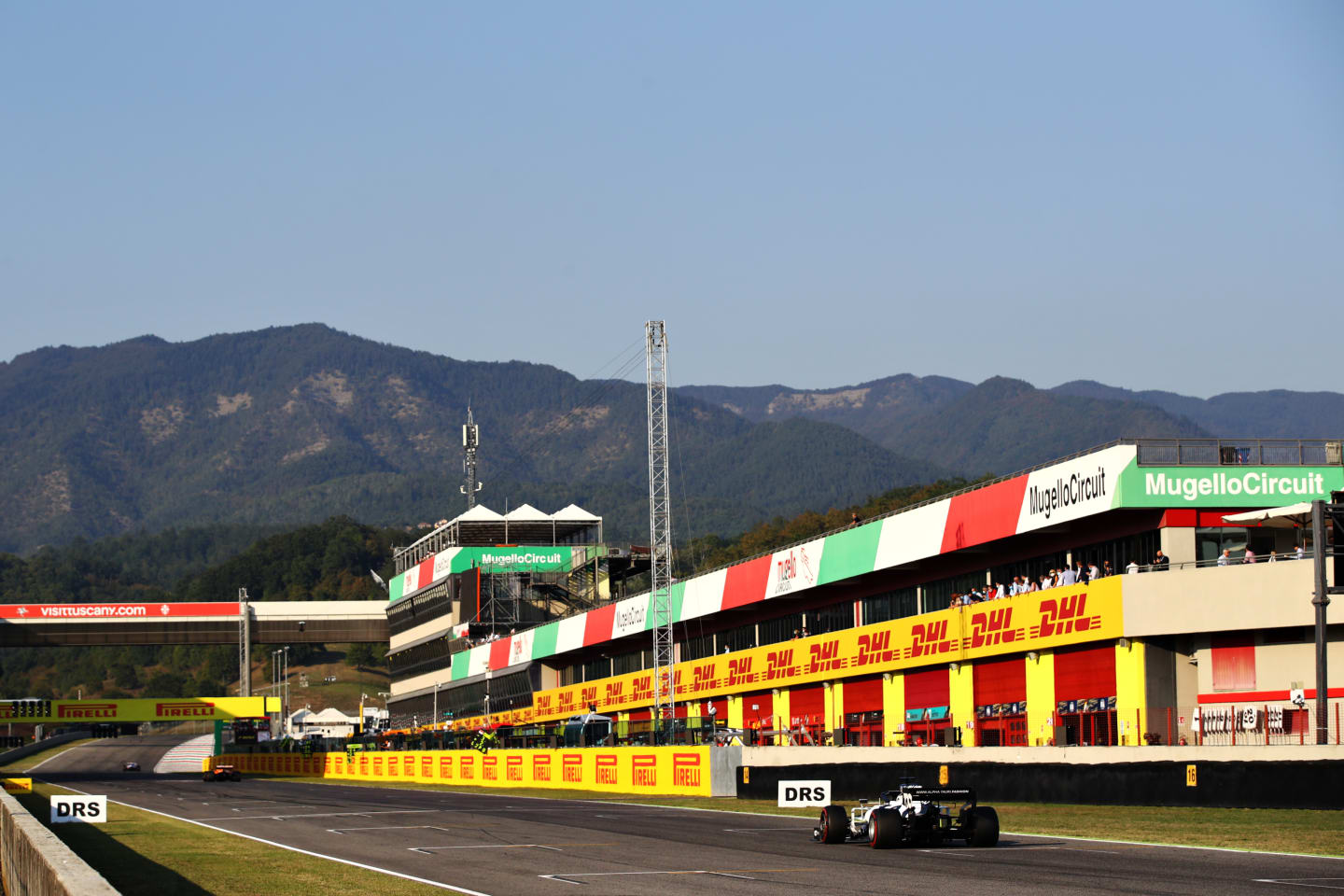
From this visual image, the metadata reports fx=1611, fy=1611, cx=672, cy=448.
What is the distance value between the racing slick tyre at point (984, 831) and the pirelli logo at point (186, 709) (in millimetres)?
96863

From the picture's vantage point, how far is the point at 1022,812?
111ft

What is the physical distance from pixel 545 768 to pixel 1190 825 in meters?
33.4

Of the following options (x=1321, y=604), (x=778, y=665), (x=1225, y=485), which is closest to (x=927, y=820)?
(x=1321, y=604)

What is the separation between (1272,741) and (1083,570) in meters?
9.53

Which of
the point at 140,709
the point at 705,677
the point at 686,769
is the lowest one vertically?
the point at 140,709

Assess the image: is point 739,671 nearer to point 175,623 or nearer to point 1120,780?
point 1120,780

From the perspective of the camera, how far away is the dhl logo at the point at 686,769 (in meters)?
46.4

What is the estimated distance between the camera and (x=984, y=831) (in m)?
25.9

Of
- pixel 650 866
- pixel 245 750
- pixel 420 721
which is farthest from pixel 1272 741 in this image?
pixel 420 721

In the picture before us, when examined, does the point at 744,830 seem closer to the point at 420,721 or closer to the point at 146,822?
the point at 146,822

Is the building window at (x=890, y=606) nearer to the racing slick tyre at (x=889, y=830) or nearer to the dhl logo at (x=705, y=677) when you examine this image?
the dhl logo at (x=705, y=677)

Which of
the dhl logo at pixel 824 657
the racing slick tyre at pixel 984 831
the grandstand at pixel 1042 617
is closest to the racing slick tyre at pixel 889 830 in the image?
the racing slick tyre at pixel 984 831

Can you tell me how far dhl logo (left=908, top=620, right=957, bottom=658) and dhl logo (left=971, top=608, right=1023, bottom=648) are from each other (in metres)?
1.45

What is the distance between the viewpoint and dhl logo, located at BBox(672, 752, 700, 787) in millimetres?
46375
